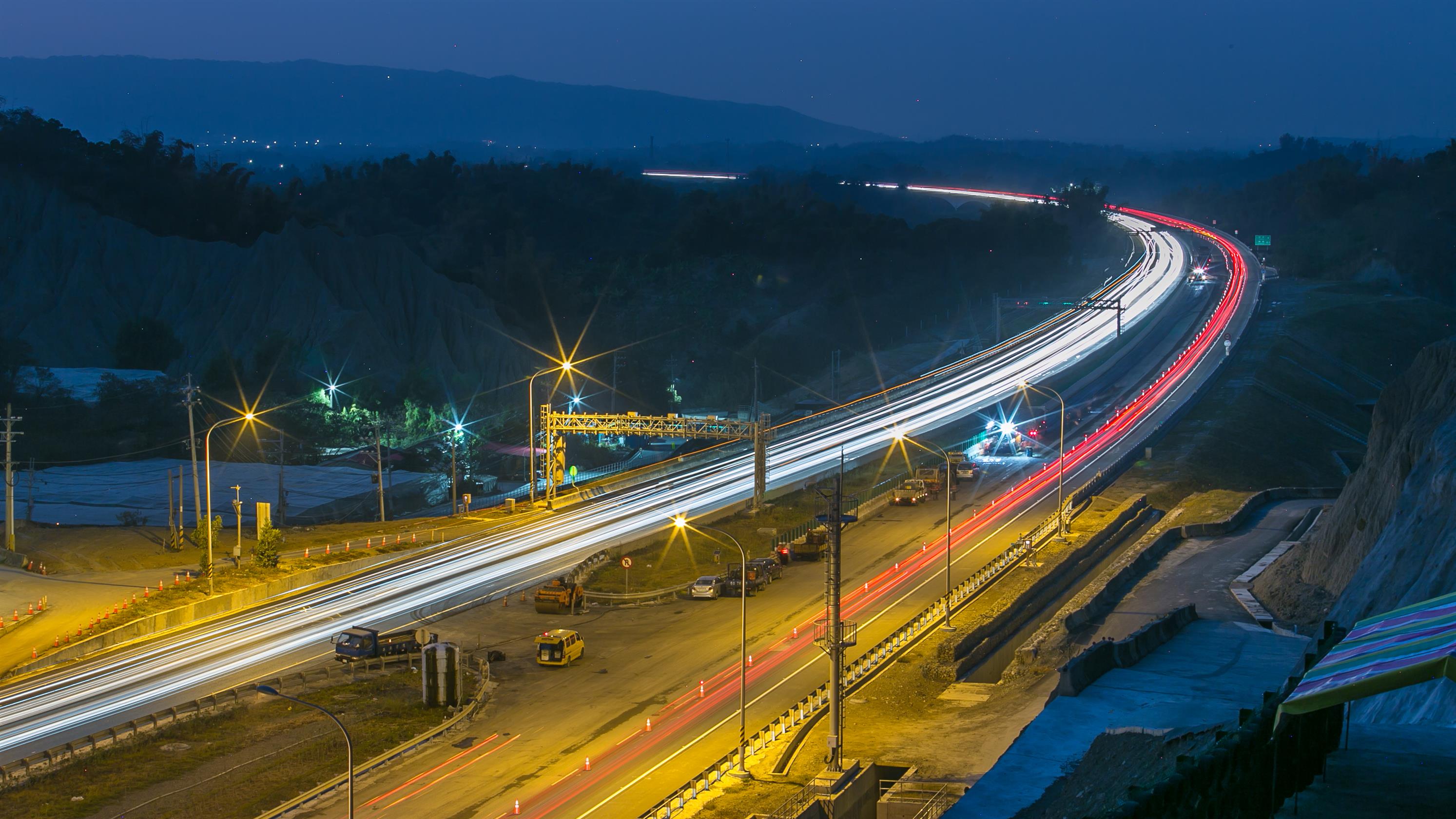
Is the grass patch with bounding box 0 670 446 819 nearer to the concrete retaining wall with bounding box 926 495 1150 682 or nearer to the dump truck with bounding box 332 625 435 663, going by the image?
the dump truck with bounding box 332 625 435 663

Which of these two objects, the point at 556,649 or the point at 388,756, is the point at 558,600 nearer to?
the point at 556,649

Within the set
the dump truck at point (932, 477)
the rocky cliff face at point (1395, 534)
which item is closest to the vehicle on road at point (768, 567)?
the dump truck at point (932, 477)

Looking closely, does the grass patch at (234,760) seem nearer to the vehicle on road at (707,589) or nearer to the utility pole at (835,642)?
the utility pole at (835,642)

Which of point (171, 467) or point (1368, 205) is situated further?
point (1368, 205)

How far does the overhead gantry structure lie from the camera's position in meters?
63.0

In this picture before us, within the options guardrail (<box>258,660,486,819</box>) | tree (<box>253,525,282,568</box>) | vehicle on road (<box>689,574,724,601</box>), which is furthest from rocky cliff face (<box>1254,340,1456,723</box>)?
tree (<box>253,525,282,568</box>)

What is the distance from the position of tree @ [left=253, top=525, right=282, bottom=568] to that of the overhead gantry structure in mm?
16147

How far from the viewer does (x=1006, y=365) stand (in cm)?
10319

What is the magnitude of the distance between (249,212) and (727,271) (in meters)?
59.3

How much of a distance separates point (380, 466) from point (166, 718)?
25.6 meters

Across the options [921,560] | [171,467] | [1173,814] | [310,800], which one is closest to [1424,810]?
[1173,814]

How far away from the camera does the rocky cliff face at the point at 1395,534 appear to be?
3011 centimetres

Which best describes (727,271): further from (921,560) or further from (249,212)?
(921,560)

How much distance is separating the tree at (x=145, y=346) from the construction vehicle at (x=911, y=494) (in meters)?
65.1
